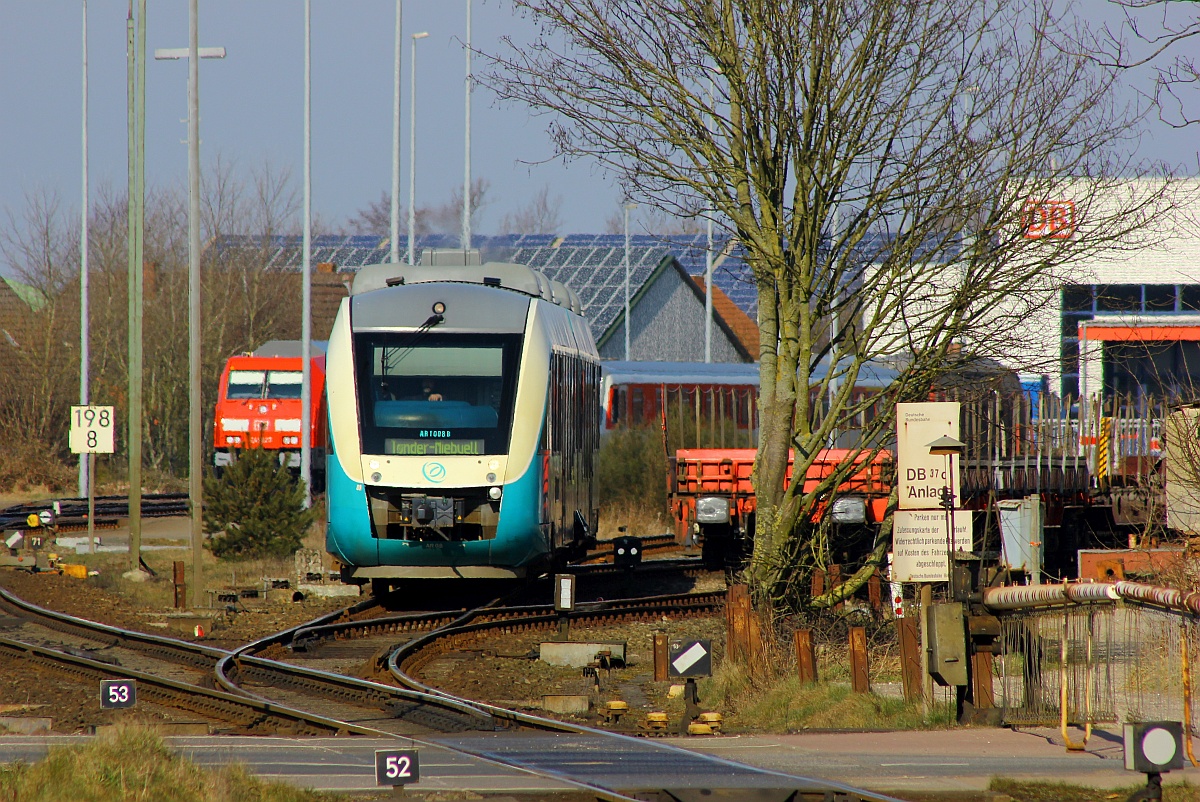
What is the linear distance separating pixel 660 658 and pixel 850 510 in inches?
219

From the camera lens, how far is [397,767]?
759 cm

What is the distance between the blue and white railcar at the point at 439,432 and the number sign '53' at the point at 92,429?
10712 mm

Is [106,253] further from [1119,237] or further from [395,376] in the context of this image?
[1119,237]

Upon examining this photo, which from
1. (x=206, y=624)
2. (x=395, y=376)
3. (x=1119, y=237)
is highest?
(x=1119, y=237)

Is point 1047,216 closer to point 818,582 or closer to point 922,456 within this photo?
point 922,456

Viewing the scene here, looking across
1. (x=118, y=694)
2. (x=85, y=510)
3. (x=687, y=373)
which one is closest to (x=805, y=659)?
(x=118, y=694)

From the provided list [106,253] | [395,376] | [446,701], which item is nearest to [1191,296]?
[106,253]

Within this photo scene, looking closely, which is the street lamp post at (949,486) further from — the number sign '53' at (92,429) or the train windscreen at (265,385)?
the train windscreen at (265,385)

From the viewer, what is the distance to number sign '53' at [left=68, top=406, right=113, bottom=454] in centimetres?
2598

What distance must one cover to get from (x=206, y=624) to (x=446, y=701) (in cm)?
734

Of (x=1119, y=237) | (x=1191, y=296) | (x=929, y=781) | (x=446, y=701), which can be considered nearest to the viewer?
(x=929, y=781)

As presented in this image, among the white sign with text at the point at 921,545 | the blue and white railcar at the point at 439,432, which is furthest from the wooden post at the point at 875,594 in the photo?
the white sign with text at the point at 921,545

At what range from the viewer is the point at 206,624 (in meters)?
18.3

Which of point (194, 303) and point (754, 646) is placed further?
point (194, 303)
